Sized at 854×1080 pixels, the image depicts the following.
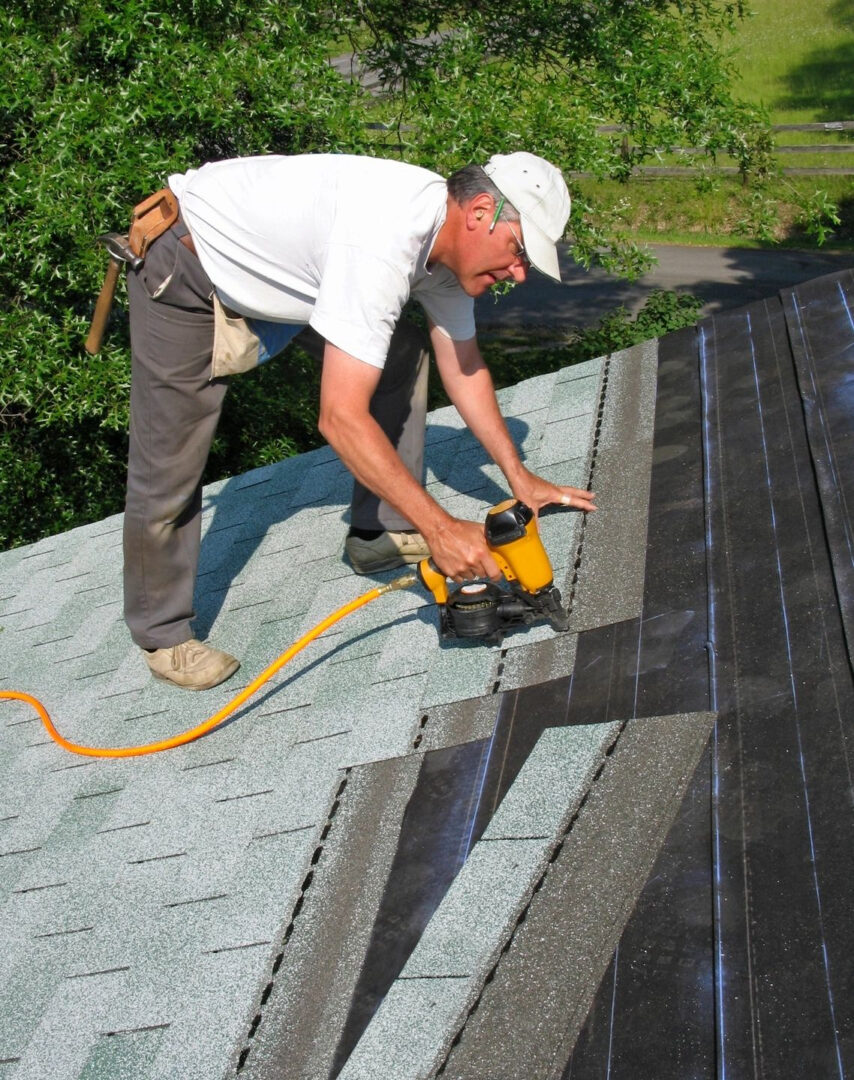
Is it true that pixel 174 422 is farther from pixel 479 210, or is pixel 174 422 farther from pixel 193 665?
pixel 479 210

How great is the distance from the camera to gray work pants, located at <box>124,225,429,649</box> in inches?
145

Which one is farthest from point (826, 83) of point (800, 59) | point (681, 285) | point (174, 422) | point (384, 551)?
point (174, 422)

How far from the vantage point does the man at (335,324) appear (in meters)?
3.02

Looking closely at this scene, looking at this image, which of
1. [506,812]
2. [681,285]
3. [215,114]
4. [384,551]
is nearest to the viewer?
[506,812]

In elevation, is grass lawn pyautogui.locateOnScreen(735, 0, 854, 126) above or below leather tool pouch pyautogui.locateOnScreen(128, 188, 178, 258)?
below

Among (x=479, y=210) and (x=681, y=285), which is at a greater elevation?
(x=479, y=210)

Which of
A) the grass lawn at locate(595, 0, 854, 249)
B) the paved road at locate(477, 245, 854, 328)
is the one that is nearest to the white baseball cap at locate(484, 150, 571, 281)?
the grass lawn at locate(595, 0, 854, 249)

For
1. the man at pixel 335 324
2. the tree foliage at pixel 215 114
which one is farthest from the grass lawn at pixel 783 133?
the man at pixel 335 324

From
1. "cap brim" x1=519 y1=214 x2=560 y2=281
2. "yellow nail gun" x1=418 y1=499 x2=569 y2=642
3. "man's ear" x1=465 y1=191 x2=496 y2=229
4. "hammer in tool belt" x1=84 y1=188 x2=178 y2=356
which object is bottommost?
"yellow nail gun" x1=418 y1=499 x2=569 y2=642

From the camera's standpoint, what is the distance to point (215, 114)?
7.70m

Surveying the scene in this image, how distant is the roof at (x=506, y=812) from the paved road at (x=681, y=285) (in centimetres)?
1428

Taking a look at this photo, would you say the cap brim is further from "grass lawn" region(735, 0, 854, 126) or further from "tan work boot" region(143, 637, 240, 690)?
"grass lawn" region(735, 0, 854, 126)

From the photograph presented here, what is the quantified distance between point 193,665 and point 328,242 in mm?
1559

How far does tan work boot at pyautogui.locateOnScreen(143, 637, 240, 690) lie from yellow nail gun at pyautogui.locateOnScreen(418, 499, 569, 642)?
89cm
